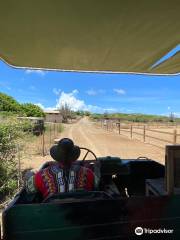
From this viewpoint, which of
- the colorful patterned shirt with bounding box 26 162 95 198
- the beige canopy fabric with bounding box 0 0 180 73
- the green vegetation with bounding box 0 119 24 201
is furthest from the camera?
the green vegetation with bounding box 0 119 24 201

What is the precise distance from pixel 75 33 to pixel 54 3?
0.96 metres

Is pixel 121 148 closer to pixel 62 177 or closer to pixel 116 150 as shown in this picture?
pixel 116 150

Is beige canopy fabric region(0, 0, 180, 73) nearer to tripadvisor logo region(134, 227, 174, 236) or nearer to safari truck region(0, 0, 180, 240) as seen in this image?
safari truck region(0, 0, 180, 240)

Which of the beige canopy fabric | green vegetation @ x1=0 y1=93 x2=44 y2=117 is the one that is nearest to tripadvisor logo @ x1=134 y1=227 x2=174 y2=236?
the beige canopy fabric

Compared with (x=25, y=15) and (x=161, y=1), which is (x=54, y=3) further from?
(x=161, y=1)

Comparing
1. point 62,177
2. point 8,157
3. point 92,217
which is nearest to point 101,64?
point 62,177

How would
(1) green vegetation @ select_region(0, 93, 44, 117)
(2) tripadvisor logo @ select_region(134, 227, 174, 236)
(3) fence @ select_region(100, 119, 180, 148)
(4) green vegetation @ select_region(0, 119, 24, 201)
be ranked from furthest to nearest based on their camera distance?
(1) green vegetation @ select_region(0, 93, 44, 117), (3) fence @ select_region(100, 119, 180, 148), (4) green vegetation @ select_region(0, 119, 24, 201), (2) tripadvisor logo @ select_region(134, 227, 174, 236)

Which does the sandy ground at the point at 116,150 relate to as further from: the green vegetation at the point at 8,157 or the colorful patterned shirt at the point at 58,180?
the colorful patterned shirt at the point at 58,180

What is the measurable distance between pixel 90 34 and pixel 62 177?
1703mm

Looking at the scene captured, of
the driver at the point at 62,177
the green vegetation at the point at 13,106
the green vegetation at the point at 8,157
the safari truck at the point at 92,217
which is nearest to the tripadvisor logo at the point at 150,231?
the safari truck at the point at 92,217

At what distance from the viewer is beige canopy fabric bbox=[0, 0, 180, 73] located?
9.87ft

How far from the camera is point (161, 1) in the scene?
2.84 m

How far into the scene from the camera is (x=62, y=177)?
2.91 metres

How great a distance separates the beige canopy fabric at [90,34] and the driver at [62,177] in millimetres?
1157
